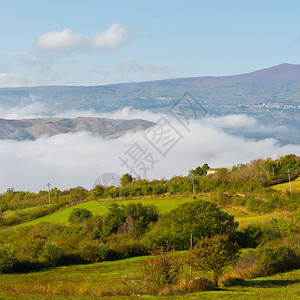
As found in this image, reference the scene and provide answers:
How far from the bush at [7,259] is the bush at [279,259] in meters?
16.1

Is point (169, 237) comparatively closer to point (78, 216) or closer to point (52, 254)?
point (52, 254)

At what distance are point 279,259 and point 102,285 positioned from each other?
10.3m

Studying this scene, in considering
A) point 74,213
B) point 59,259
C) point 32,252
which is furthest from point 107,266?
point 74,213

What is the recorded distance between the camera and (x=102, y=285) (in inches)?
846

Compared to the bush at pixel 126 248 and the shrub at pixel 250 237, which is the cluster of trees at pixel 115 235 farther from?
the shrub at pixel 250 237

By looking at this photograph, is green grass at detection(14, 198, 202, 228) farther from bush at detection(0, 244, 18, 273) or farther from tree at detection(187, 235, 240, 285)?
tree at detection(187, 235, 240, 285)

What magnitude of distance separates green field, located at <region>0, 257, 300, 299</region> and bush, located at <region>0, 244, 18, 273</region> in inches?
28.5

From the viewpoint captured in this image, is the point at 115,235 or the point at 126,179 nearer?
the point at 115,235

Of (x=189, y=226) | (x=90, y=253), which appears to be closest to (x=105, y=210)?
(x=189, y=226)

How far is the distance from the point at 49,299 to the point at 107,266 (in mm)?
13873

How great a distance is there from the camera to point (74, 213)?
173 feet

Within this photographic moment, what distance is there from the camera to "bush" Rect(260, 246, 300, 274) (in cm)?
2367

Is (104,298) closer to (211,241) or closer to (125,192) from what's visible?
(211,241)

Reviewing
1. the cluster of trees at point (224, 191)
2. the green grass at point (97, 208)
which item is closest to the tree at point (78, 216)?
the green grass at point (97, 208)
